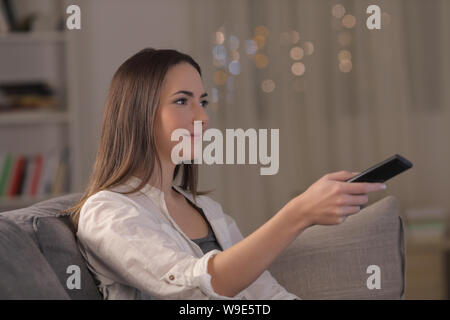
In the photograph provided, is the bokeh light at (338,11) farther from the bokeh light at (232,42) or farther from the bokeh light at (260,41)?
the bokeh light at (232,42)

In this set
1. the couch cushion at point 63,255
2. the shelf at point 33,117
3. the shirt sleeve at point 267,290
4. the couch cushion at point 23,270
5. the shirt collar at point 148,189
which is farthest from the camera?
the shelf at point 33,117

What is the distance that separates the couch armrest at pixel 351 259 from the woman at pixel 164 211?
50mm

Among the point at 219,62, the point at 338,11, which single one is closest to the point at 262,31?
the point at 219,62

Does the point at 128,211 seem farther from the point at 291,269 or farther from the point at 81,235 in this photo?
the point at 291,269

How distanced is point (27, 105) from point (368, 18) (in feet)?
5.30

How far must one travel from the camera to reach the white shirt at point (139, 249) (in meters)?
0.92

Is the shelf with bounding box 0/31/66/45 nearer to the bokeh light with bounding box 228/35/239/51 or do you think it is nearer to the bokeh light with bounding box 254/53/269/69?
the bokeh light with bounding box 228/35/239/51

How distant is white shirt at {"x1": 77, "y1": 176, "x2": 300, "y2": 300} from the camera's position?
0.92 meters

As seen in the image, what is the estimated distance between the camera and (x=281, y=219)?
891 millimetres

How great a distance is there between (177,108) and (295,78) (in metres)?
1.84

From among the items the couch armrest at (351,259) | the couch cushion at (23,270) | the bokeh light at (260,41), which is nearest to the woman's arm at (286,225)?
the couch cushion at (23,270)

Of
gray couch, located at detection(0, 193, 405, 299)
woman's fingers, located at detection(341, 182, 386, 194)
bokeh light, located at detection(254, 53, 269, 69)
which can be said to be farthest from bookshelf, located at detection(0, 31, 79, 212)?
woman's fingers, located at detection(341, 182, 386, 194)

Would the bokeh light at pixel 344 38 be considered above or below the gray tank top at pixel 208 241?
above

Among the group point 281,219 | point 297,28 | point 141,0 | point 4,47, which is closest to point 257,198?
point 297,28
